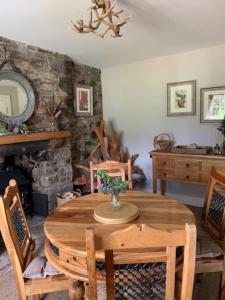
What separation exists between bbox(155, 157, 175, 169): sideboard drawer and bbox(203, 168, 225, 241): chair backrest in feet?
4.52

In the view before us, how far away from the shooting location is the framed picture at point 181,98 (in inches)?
139

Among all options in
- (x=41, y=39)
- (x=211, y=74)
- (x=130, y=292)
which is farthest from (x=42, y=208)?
(x=211, y=74)

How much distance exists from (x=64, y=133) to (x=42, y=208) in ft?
3.64

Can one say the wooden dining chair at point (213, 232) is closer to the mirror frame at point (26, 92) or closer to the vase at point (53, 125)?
the vase at point (53, 125)

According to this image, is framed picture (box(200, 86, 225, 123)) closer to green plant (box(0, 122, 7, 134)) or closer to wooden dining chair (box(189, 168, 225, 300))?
wooden dining chair (box(189, 168, 225, 300))

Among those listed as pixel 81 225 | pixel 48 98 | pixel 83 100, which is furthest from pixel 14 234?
pixel 83 100

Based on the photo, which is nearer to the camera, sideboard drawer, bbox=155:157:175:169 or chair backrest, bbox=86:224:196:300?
chair backrest, bbox=86:224:196:300

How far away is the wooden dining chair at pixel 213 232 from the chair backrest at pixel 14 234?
1.12 m

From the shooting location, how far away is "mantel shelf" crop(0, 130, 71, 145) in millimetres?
2573

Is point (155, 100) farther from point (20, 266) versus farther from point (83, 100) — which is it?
point (20, 266)

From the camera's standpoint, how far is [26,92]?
9.59 feet

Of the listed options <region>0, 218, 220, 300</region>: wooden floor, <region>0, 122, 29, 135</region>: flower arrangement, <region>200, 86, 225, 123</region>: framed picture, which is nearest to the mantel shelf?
<region>0, 122, 29, 135</region>: flower arrangement

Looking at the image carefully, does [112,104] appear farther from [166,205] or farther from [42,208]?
[166,205]

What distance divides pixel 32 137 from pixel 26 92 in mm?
583
